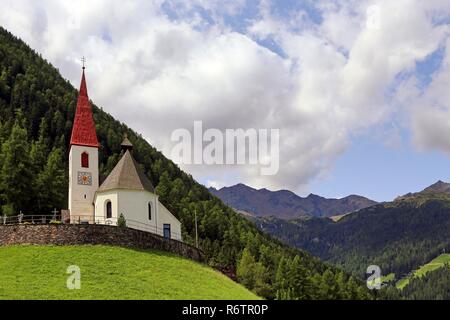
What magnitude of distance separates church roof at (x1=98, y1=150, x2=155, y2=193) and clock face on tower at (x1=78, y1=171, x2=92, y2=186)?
3395 millimetres

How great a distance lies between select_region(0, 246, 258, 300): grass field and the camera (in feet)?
173

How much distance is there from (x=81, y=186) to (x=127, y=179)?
7.36m

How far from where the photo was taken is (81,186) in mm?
83062

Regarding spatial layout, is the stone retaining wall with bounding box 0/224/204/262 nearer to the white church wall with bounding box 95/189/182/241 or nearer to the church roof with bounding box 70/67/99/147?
the white church wall with bounding box 95/189/182/241

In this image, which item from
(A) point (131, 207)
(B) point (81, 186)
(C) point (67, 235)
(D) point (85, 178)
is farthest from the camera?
(D) point (85, 178)

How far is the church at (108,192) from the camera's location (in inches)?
3081

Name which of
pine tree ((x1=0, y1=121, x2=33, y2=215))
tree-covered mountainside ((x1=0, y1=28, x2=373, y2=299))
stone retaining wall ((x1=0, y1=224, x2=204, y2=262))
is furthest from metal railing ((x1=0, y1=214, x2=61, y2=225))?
tree-covered mountainside ((x1=0, y1=28, x2=373, y2=299))

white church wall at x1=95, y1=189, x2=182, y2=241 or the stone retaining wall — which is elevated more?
white church wall at x1=95, y1=189, x2=182, y2=241

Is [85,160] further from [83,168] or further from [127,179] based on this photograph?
[127,179]

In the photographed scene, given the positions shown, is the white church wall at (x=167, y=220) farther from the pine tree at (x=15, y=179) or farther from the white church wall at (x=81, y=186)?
the pine tree at (x=15, y=179)

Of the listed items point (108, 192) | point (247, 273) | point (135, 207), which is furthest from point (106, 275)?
point (247, 273)

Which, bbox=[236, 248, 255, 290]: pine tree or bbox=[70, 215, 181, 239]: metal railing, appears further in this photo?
bbox=[236, 248, 255, 290]: pine tree

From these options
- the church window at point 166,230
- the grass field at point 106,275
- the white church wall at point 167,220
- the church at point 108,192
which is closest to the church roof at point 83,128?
the church at point 108,192
